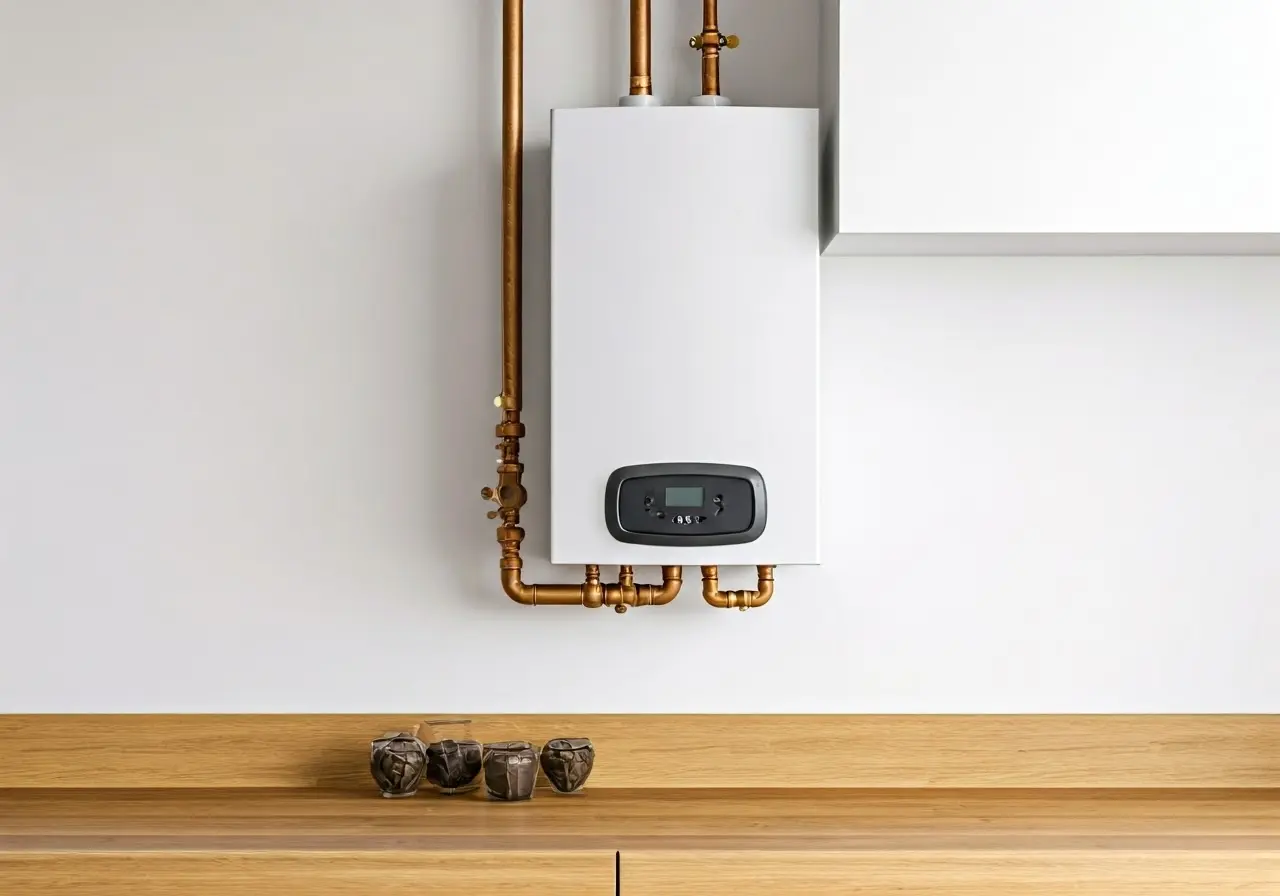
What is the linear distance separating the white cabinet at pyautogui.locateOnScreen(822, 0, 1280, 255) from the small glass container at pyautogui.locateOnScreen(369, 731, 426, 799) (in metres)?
0.98

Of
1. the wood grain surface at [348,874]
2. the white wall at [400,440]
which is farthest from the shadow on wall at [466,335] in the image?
the wood grain surface at [348,874]

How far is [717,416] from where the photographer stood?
1641 millimetres

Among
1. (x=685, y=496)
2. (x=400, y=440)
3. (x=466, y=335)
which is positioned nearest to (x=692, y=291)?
(x=685, y=496)

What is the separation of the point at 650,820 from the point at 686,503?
448 mm

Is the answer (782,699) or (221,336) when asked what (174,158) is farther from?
(782,699)

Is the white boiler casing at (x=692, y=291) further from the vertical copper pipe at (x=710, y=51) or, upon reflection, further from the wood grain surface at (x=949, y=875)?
the wood grain surface at (x=949, y=875)

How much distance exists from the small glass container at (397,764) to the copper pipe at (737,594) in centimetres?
49

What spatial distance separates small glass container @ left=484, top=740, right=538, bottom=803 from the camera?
165 centimetres

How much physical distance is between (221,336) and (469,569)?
0.54 meters

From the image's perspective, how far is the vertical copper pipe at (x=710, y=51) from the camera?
1.76 m

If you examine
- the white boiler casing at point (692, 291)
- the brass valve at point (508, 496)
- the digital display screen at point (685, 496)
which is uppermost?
the white boiler casing at point (692, 291)

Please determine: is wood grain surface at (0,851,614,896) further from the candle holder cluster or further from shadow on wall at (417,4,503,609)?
shadow on wall at (417,4,503,609)

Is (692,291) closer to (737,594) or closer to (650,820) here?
(737,594)

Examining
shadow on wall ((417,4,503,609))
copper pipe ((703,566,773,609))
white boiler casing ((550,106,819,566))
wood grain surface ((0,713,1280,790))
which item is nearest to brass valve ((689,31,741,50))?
white boiler casing ((550,106,819,566))
